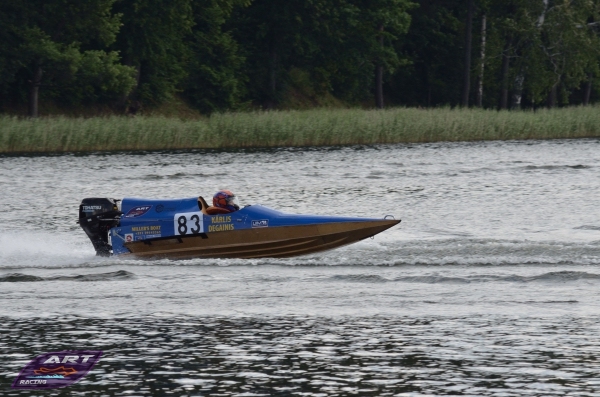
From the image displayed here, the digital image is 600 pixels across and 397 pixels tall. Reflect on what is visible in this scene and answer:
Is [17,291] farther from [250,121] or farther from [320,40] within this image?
[320,40]

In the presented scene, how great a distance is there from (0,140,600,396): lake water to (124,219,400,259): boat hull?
0.77ft

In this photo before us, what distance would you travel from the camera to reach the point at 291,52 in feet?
217

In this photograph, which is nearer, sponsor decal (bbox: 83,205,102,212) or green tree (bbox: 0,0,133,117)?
sponsor decal (bbox: 83,205,102,212)

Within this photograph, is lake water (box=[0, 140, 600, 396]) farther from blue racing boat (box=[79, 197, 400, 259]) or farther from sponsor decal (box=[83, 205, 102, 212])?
sponsor decal (box=[83, 205, 102, 212])

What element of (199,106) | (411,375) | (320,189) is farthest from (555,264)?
(199,106)

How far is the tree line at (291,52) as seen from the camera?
164 feet

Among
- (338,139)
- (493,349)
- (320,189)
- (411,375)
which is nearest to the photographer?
(411,375)

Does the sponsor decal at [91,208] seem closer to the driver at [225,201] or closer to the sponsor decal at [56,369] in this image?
the driver at [225,201]

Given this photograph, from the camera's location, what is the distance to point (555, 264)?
53.3 feet

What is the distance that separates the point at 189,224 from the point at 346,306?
4574mm

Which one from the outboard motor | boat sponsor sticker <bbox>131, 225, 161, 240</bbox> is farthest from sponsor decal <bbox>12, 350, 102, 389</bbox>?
the outboard motor

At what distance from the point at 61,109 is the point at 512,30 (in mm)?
26661

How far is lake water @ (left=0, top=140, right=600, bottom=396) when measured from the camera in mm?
10578

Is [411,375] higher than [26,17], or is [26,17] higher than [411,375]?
[26,17]
